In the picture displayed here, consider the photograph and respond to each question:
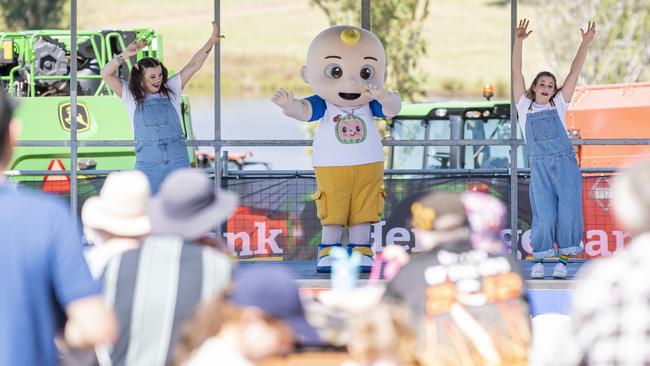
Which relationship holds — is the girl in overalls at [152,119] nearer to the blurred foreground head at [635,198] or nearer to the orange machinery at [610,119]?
the blurred foreground head at [635,198]

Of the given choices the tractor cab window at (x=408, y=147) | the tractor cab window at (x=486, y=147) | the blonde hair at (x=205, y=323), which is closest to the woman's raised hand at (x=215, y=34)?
the blonde hair at (x=205, y=323)

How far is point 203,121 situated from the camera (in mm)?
30156

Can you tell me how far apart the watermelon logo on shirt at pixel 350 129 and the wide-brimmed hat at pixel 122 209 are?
2972 millimetres

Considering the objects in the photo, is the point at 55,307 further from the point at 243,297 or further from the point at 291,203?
the point at 291,203

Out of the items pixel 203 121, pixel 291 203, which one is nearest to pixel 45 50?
pixel 291 203

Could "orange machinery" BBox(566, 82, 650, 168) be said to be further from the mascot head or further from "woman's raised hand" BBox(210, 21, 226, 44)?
"woman's raised hand" BBox(210, 21, 226, 44)

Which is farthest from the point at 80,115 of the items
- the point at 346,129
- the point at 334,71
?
the point at 346,129

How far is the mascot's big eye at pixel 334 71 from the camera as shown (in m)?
7.16

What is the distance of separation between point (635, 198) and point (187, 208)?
4.43 ft

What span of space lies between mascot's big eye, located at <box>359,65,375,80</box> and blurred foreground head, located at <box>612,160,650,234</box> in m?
3.95

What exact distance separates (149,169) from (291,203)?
181 cm

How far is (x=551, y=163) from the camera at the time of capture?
6.95 m

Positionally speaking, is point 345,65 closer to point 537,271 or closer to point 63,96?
point 537,271

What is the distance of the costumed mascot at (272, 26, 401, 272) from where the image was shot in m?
7.05
